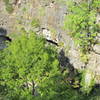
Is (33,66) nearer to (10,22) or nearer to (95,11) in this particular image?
(95,11)

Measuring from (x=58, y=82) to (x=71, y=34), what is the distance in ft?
19.9

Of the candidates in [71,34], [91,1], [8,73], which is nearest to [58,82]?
[8,73]

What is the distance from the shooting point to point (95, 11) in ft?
72.5

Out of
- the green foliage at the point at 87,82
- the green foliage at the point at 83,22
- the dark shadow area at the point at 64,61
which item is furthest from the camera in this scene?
the dark shadow area at the point at 64,61

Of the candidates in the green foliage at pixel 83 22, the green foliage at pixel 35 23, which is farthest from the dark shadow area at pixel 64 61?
the green foliage at pixel 35 23

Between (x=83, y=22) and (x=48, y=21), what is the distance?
3806 mm

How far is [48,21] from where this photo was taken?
80.6 feet

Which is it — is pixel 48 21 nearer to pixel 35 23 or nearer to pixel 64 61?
pixel 35 23

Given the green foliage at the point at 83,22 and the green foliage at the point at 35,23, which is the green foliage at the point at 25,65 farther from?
the green foliage at the point at 35,23

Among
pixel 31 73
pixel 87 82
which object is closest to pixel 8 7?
pixel 31 73

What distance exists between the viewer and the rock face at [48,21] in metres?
23.5

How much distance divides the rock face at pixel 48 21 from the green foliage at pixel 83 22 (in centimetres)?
68

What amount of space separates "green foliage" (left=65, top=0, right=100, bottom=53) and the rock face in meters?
0.68

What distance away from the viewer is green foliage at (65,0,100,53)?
72.7 feet
